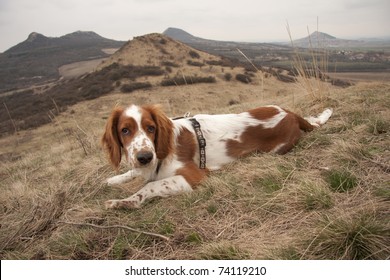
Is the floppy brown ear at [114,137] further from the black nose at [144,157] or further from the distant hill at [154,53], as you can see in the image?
the distant hill at [154,53]

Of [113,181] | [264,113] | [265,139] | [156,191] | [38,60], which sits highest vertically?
[38,60]

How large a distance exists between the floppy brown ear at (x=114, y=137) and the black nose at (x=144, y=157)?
2.13 ft

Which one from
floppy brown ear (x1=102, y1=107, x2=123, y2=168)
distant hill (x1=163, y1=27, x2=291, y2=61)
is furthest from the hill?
floppy brown ear (x1=102, y1=107, x2=123, y2=168)

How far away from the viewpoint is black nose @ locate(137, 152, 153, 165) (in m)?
3.28

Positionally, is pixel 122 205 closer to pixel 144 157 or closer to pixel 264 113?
pixel 144 157

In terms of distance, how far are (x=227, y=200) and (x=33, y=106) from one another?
32104mm

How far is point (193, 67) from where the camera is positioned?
33.8 m

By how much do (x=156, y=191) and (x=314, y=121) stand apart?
3065 millimetres

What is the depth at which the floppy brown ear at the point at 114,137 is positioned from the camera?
381 centimetres

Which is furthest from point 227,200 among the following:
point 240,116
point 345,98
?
point 345,98

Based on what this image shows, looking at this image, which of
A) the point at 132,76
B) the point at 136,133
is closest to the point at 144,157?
the point at 136,133

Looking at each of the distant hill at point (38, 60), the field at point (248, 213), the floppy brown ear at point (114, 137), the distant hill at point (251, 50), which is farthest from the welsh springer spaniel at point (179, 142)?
the distant hill at point (38, 60)

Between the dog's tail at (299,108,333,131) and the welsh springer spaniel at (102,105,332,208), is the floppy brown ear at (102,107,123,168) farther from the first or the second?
the dog's tail at (299,108,333,131)

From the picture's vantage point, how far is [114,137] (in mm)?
3818
